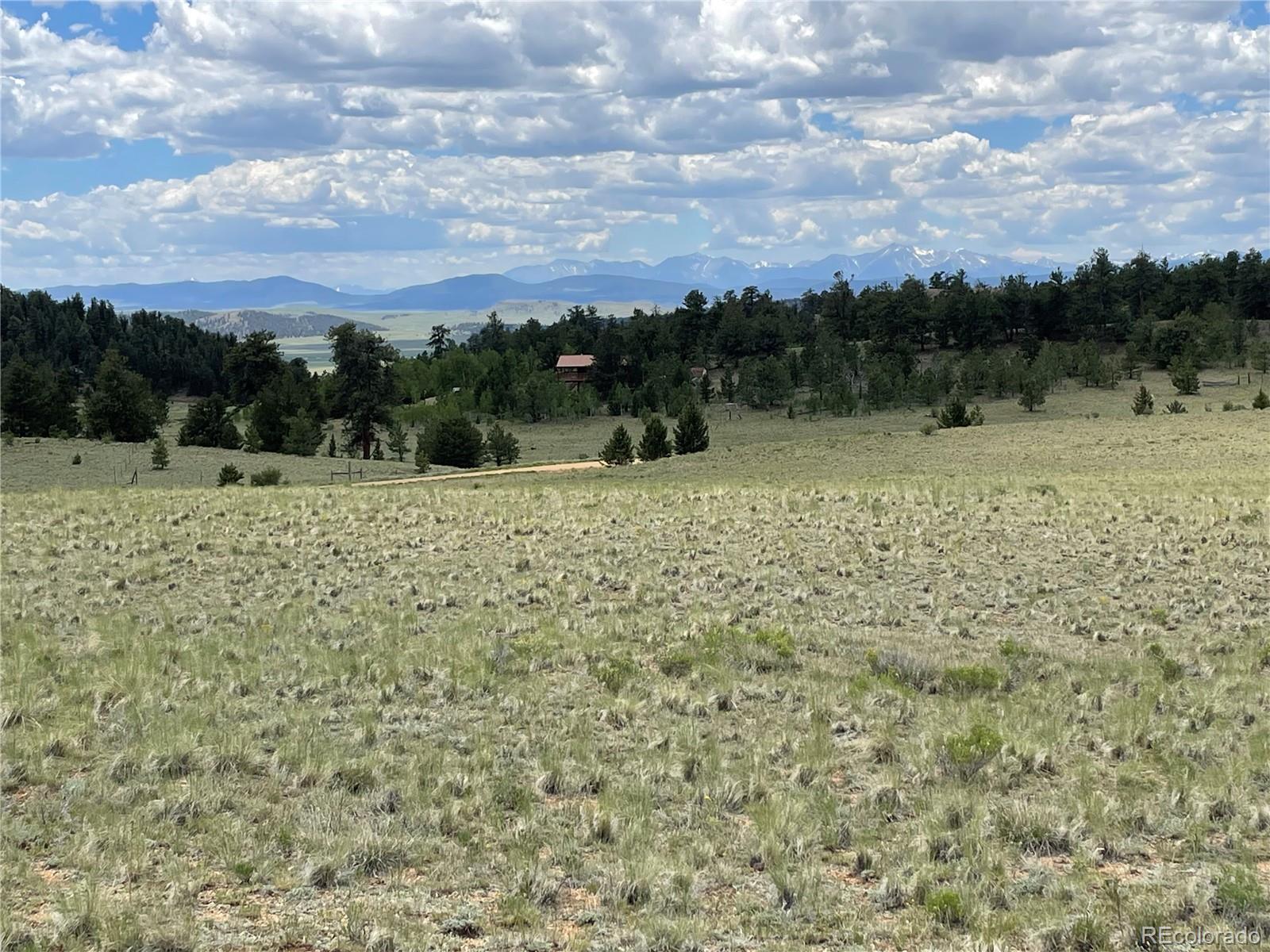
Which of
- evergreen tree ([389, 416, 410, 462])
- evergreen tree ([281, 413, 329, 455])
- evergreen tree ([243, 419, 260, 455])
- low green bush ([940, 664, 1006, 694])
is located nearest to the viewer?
low green bush ([940, 664, 1006, 694])

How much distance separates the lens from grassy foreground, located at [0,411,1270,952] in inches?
342

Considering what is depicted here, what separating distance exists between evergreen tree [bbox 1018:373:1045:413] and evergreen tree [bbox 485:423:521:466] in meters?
44.3

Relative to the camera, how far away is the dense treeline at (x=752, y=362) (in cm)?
10606

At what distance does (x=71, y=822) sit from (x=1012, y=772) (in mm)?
8294

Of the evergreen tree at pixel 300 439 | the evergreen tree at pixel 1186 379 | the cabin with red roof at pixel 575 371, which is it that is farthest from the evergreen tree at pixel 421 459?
the evergreen tree at pixel 1186 379

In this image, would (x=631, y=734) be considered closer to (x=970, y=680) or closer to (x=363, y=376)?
(x=970, y=680)

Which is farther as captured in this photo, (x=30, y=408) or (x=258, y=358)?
(x=258, y=358)

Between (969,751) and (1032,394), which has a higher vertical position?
(1032,394)

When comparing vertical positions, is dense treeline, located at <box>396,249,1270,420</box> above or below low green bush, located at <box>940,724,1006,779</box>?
above

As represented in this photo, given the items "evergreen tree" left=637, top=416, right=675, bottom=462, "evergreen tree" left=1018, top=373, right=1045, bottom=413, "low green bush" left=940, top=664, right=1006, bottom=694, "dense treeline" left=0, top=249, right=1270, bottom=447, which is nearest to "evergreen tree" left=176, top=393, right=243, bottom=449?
"dense treeline" left=0, top=249, right=1270, bottom=447

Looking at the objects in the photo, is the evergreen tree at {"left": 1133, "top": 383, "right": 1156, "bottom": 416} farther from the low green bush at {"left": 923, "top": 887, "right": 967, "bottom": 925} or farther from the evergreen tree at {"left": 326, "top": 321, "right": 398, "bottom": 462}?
the low green bush at {"left": 923, "top": 887, "right": 967, "bottom": 925}

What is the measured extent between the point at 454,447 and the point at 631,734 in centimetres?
8139

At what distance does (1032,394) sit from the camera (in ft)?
348

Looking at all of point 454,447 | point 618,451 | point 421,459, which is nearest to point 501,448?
point 454,447
